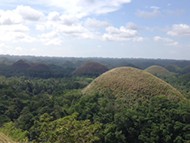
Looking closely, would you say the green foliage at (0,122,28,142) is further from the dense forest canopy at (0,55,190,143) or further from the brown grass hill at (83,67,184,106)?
the brown grass hill at (83,67,184,106)

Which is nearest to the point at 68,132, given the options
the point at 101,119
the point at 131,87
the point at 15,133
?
the point at 15,133

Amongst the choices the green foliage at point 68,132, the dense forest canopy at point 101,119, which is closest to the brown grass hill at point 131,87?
the dense forest canopy at point 101,119

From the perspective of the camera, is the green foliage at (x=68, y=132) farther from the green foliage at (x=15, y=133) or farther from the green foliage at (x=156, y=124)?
the green foliage at (x=156, y=124)

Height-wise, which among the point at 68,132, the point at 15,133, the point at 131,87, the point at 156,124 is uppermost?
the point at 131,87

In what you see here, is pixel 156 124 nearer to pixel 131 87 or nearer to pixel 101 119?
pixel 101 119

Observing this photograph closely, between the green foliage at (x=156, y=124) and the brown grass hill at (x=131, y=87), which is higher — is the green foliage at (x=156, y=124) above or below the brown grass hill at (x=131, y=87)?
below

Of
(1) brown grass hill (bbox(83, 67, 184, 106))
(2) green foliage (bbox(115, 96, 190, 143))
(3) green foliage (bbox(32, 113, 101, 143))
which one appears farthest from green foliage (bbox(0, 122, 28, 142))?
(1) brown grass hill (bbox(83, 67, 184, 106))

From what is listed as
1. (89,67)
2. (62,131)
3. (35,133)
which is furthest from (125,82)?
(89,67)

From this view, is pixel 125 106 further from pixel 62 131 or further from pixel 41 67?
A: pixel 41 67
